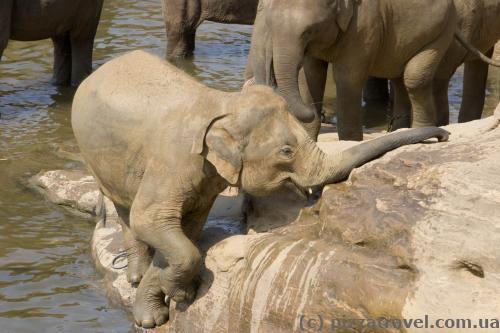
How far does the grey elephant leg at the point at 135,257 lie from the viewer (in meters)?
6.11

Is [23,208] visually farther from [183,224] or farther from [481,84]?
[481,84]

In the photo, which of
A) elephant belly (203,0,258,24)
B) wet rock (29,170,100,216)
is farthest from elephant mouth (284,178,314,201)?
elephant belly (203,0,258,24)

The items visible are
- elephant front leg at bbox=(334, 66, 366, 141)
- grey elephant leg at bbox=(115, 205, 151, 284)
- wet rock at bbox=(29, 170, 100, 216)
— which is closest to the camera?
grey elephant leg at bbox=(115, 205, 151, 284)

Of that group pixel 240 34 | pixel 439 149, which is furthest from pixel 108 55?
pixel 439 149

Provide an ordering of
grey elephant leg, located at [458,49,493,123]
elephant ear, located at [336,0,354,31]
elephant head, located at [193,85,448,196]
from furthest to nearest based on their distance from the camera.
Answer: grey elephant leg, located at [458,49,493,123]
elephant ear, located at [336,0,354,31]
elephant head, located at [193,85,448,196]

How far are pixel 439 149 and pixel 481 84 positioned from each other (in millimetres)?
4509

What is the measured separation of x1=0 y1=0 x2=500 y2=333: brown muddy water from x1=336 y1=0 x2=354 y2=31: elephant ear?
6.96 feet

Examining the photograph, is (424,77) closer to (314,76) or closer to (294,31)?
(314,76)

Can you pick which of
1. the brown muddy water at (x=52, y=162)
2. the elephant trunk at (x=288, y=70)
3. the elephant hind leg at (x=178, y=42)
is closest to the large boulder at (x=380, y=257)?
the brown muddy water at (x=52, y=162)

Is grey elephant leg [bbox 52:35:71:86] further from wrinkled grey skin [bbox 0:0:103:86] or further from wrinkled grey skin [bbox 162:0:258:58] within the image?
wrinkled grey skin [bbox 162:0:258:58]

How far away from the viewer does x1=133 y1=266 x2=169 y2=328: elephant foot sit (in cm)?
580

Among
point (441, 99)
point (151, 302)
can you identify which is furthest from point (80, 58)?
point (151, 302)

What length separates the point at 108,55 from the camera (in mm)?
12789

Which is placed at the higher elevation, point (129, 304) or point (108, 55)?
point (129, 304)
